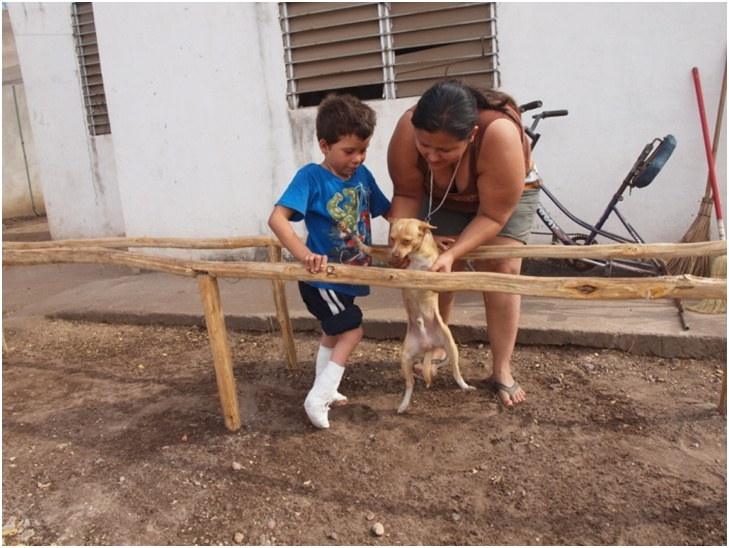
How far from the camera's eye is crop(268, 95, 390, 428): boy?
2496mm

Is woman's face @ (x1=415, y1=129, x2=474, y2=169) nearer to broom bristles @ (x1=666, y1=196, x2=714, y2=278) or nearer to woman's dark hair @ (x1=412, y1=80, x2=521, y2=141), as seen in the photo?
woman's dark hair @ (x1=412, y1=80, x2=521, y2=141)

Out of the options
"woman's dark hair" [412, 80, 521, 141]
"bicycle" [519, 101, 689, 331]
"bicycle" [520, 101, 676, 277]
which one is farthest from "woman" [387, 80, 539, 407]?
"bicycle" [520, 101, 676, 277]

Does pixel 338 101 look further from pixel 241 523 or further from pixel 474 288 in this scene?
pixel 241 523

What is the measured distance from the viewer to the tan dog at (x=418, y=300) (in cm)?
244

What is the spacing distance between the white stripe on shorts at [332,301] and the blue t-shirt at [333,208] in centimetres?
4

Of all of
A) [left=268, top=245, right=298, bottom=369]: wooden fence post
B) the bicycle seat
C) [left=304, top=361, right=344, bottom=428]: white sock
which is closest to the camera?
[left=304, top=361, right=344, bottom=428]: white sock

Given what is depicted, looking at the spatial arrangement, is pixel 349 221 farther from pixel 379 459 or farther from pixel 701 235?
pixel 701 235

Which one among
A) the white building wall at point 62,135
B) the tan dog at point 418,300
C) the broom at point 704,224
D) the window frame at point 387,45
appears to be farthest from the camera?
the white building wall at point 62,135

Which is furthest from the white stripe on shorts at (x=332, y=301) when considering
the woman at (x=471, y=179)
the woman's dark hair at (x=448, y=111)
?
the woman's dark hair at (x=448, y=111)

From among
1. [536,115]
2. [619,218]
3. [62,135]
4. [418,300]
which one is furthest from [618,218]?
[62,135]

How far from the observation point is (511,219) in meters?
2.82

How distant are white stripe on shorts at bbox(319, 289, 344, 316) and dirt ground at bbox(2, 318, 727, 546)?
1.88 feet

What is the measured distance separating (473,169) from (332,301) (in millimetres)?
879

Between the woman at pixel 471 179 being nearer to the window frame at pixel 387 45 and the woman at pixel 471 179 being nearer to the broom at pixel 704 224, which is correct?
the broom at pixel 704 224
